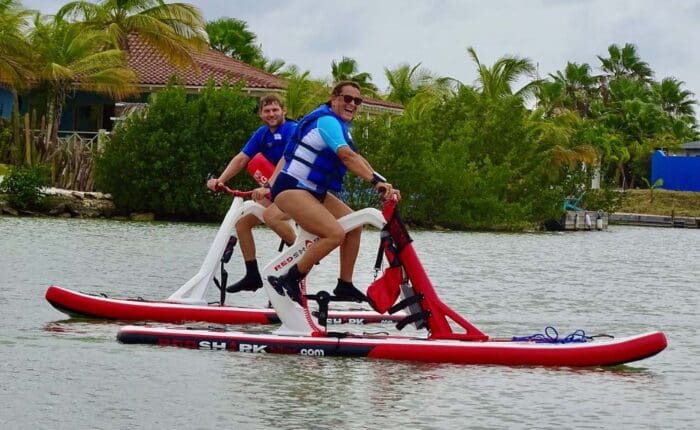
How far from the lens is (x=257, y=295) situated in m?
18.3

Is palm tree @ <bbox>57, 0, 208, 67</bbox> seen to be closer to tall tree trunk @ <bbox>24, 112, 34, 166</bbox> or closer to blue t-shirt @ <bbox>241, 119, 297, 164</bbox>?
tall tree trunk @ <bbox>24, 112, 34, 166</bbox>

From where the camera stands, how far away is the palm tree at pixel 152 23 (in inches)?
2019

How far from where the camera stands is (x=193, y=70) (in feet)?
170

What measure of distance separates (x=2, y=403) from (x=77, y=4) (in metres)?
45.9

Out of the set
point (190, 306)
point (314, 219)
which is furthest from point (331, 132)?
point (190, 306)

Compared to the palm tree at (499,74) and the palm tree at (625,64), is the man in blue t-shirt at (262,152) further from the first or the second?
the palm tree at (625,64)

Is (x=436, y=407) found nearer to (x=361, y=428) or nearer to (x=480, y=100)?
(x=361, y=428)

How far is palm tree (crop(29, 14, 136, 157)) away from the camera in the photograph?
47.1 m

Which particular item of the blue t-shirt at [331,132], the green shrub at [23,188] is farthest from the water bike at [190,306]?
the green shrub at [23,188]

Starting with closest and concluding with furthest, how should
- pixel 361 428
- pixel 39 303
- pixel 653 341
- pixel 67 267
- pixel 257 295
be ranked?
pixel 361 428 → pixel 653 341 → pixel 39 303 → pixel 257 295 → pixel 67 267

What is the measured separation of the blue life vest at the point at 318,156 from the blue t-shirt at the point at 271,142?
2.27 meters

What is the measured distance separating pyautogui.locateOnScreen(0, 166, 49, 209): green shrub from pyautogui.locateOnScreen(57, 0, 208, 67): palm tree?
33.6ft

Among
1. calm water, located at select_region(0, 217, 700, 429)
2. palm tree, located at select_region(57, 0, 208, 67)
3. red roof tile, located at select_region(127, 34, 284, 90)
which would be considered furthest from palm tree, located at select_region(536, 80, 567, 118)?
calm water, located at select_region(0, 217, 700, 429)

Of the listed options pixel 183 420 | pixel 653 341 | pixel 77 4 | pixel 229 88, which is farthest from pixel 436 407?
pixel 77 4
